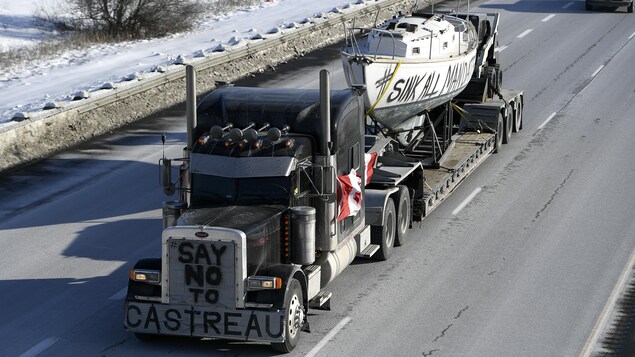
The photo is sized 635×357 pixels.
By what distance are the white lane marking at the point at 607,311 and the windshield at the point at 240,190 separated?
14.8ft

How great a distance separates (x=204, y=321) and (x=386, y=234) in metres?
5.02

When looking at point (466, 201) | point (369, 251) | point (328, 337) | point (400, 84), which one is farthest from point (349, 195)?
point (466, 201)

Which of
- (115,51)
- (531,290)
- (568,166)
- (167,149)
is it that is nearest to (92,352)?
(531,290)

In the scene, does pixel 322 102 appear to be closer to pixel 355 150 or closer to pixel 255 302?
pixel 355 150

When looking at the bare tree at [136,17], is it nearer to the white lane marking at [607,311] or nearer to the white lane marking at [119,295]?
the white lane marking at [119,295]

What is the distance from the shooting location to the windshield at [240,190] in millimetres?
15492

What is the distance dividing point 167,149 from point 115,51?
450 inches

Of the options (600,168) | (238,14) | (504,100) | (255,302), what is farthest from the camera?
(238,14)

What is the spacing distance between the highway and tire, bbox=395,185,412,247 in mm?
213

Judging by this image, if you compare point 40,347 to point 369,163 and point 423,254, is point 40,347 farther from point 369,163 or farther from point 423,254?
point 423,254

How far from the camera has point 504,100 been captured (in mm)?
27125

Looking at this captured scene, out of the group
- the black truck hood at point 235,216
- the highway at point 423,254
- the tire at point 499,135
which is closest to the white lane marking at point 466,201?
the highway at point 423,254

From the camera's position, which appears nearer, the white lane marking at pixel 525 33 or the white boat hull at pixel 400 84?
the white boat hull at pixel 400 84

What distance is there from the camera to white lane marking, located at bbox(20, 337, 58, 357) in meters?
14.9
